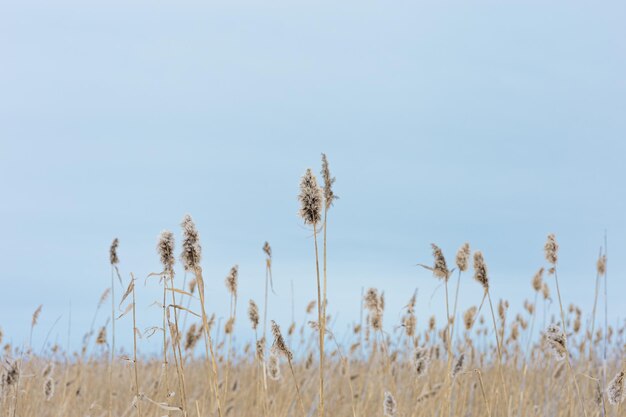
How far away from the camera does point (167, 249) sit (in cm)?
218

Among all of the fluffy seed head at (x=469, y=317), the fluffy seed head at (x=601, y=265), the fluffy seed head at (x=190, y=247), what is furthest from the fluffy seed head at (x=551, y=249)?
the fluffy seed head at (x=190, y=247)

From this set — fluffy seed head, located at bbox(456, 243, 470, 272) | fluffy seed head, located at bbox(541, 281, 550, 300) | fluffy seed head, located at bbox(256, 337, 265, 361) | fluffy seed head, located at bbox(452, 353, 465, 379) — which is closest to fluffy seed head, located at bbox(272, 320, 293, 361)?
fluffy seed head, located at bbox(256, 337, 265, 361)

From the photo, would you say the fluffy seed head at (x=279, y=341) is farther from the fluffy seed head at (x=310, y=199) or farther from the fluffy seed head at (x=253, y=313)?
the fluffy seed head at (x=253, y=313)

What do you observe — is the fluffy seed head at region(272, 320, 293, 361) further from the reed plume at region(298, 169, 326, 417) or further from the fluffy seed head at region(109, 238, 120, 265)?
the fluffy seed head at region(109, 238, 120, 265)

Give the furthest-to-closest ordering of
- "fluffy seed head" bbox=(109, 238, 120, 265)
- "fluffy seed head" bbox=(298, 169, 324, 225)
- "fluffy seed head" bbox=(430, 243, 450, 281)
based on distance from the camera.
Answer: "fluffy seed head" bbox=(109, 238, 120, 265)
"fluffy seed head" bbox=(430, 243, 450, 281)
"fluffy seed head" bbox=(298, 169, 324, 225)

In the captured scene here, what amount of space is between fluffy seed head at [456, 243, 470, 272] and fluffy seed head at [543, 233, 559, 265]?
545mm

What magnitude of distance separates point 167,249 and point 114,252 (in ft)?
3.23

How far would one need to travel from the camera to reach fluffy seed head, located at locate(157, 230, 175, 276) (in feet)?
7.12

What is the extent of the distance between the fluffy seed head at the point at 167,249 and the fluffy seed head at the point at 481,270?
3.91 feet

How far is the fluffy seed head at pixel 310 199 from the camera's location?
2.07 m

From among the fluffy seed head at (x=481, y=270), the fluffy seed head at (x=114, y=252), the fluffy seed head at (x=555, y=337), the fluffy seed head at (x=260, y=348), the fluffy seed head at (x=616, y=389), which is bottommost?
the fluffy seed head at (x=616, y=389)

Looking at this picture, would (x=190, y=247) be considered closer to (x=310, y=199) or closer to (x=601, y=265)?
(x=310, y=199)

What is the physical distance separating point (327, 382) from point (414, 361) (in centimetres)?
337

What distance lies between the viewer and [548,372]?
8609mm
